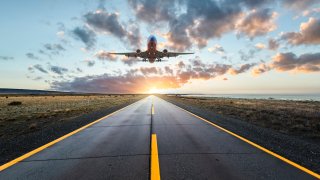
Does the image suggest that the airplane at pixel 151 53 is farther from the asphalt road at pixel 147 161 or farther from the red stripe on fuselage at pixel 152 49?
the asphalt road at pixel 147 161

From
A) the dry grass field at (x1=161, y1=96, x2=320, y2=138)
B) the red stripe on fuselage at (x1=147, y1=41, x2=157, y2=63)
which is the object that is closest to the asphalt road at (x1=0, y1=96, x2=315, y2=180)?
the dry grass field at (x1=161, y1=96, x2=320, y2=138)

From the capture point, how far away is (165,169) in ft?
14.5

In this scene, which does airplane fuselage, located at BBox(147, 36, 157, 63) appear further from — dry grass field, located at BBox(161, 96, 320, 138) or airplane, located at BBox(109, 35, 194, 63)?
dry grass field, located at BBox(161, 96, 320, 138)

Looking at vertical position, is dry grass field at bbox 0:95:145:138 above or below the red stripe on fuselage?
below

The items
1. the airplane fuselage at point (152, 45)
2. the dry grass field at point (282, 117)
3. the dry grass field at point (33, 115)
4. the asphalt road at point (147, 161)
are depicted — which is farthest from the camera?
the airplane fuselage at point (152, 45)

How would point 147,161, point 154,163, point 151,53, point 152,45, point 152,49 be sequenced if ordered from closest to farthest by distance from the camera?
point 154,163 → point 147,161 → point 152,45 → point 152,49 → point 151,53

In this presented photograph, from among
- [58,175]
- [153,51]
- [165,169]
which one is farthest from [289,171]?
[153,51]

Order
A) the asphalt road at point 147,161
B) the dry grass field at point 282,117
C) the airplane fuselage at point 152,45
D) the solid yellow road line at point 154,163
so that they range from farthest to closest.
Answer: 1. the airplane fuselage at point 152,45
2. the dry grass field at point 282,117
3. the asphalt road at point 147,161
4. the solid yellow road line at point 154,163

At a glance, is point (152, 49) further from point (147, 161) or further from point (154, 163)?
point (154, 163)

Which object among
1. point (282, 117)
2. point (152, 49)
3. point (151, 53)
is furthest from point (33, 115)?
point (151, 53)

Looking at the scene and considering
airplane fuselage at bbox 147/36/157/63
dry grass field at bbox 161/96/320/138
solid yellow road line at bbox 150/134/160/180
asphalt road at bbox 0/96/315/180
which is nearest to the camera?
solid yellow road line at bbox 150/134/160/180

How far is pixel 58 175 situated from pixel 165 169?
2115mm

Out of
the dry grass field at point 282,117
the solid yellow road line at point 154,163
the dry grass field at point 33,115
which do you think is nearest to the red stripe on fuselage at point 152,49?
the dry grass field at point 33,115

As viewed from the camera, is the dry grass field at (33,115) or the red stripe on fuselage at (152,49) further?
the red stripe on fuselage at (152,49)
